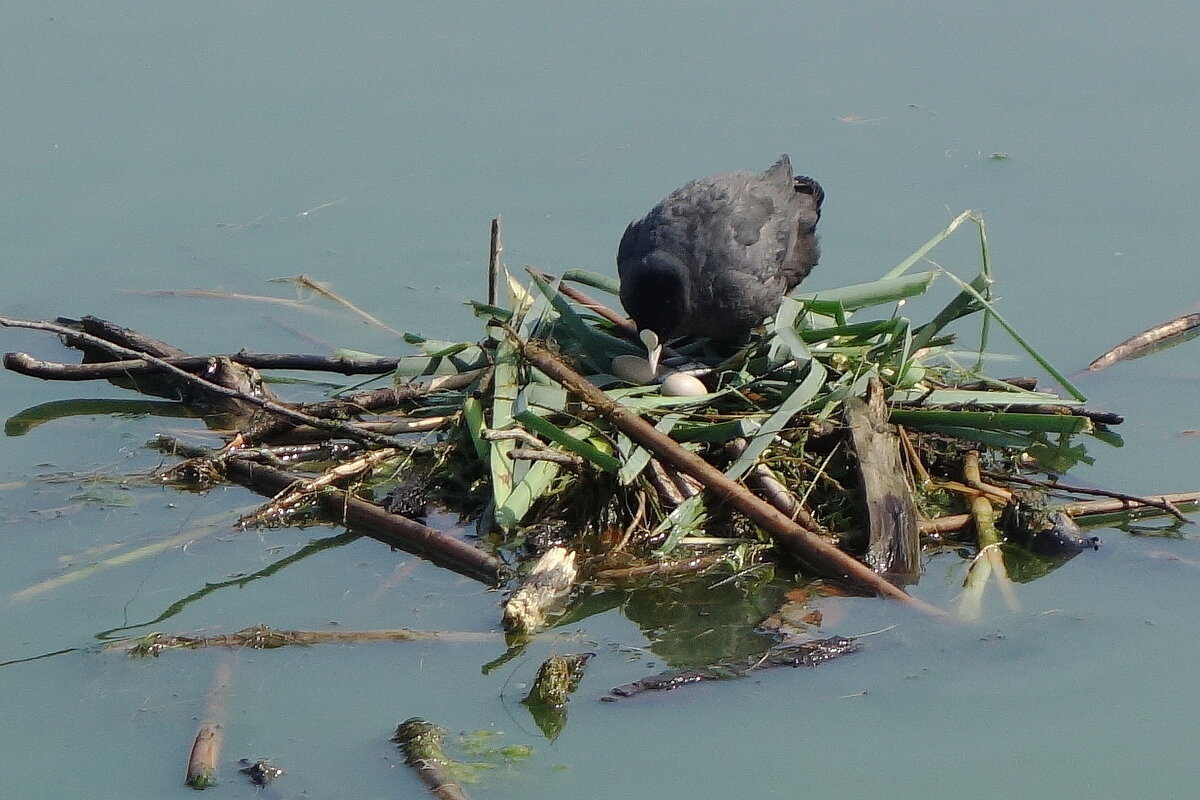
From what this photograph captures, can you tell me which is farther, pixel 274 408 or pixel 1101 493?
pixel 274 408

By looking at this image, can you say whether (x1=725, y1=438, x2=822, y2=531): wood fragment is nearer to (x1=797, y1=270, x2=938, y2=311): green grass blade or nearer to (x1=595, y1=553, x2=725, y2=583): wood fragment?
(x1=595, y1=553, x2=725, y2=583): wood fragment

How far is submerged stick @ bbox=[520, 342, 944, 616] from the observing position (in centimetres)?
390

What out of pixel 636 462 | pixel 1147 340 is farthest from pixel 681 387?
pixel 1147 340

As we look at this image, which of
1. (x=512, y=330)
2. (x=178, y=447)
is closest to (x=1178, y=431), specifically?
(x=512, y=330)

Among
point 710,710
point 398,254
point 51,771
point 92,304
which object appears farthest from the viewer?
point 398,254

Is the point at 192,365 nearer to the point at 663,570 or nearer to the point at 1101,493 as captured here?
the point at 663,570

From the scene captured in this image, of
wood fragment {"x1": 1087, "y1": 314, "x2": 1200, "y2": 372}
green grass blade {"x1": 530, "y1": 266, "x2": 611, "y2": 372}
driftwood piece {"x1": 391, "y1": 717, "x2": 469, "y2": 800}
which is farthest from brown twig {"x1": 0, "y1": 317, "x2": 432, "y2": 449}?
wood fragment {"x1": 1087, "y1": 314, "x2": 1200, "y2": 372}

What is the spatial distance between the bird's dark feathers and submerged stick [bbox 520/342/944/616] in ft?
2.36

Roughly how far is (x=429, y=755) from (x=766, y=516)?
1.15m

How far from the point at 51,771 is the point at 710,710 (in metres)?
1.42

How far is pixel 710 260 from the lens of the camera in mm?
4926

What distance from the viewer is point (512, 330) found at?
4418 mm

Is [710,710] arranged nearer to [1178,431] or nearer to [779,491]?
[779,491]

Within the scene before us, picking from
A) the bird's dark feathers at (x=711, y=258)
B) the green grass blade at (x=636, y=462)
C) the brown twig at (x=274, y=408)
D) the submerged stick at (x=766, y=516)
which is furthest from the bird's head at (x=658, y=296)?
the brown twig at (x=274, y=408)
